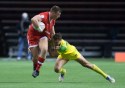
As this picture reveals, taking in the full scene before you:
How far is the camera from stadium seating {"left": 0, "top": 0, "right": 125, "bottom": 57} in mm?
31781

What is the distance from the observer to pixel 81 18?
107 feet

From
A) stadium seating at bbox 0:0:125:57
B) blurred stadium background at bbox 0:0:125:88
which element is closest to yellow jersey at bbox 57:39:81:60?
blurred stadium background at bbox 0:0:125:88

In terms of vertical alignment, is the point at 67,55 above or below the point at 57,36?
below

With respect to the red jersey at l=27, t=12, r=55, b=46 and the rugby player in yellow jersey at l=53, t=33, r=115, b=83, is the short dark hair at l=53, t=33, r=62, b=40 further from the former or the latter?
the red jersey at l=27, t=12, r=55, b=46

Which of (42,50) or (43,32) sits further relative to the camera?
(43,32)

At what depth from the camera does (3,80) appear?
49.7 ft

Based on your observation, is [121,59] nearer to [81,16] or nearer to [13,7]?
[81,16]

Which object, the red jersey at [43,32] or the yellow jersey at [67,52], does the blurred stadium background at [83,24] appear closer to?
the red jersey at [43,32]

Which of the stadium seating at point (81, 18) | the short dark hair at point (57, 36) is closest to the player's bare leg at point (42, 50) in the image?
the short dark hair at point (57, 36)

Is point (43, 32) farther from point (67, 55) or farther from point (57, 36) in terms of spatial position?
point (57, 36)

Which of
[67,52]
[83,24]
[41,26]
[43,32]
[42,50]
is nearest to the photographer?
[67,52]

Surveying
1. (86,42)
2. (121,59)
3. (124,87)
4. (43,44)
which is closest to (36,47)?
(43,44)

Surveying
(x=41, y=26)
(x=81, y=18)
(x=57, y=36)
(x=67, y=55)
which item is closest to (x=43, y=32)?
(x=41, y=26)

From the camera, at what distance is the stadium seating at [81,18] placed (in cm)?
3178
